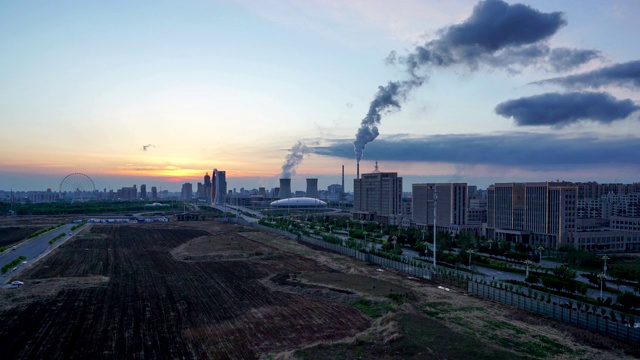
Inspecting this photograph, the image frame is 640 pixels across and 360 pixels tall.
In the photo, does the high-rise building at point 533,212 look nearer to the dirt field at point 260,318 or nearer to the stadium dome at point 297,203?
the dirt field at point 260,318

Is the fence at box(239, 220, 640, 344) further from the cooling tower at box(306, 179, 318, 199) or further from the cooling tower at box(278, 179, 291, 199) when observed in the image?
the cooling tower at box(306, 179, 318, 199)

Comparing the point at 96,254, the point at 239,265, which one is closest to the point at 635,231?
the point at 239,265

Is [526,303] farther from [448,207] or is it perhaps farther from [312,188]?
[312,188]

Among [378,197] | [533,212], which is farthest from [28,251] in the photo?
[378,197]

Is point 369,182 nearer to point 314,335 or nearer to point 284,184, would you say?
point 284,184

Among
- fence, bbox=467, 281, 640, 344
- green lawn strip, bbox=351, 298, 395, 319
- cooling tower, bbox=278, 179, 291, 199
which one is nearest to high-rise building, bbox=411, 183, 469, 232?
fence, bbox=467, 281, 640, 344

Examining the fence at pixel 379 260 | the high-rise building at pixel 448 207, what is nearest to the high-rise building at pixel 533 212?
the high-rise building at pixel 448 207

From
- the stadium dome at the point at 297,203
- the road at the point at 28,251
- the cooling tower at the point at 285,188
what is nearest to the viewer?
the road at the point at 28,251
